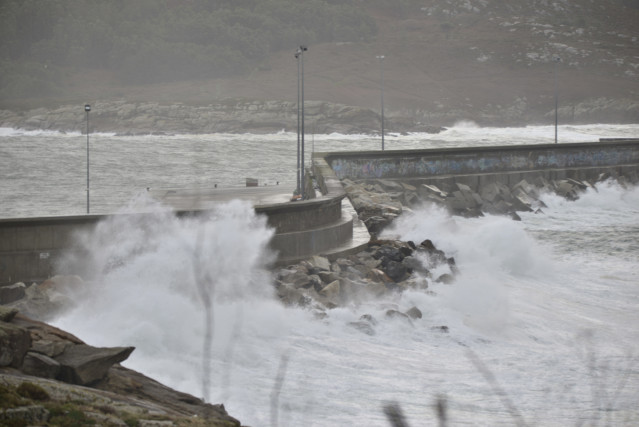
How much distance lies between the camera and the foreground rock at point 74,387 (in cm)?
670

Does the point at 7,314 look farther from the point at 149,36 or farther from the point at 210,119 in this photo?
the point at 149,36

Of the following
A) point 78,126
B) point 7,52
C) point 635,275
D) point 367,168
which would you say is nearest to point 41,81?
point 7,52

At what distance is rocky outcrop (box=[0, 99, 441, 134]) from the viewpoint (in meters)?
Result: 112

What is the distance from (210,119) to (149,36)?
49.4 meters

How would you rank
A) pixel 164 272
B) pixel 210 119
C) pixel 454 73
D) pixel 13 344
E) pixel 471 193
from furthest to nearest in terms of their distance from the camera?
1. pixel 454 73
2. pixel 210 119
3. pixel 471 193
4. pixel 164 272
5. pixel 13 344

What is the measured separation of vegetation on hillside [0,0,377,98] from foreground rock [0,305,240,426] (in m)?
142

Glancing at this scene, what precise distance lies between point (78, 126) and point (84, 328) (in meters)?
106

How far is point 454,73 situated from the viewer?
503 feet

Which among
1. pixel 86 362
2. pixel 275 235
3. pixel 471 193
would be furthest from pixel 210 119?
pixel 86 362

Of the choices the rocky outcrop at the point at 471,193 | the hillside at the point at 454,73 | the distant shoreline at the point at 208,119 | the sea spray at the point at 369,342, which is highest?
the hillside at the point at 454,73

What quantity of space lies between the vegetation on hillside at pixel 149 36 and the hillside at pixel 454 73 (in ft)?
9.53

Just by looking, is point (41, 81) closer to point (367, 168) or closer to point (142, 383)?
point (367, 168)

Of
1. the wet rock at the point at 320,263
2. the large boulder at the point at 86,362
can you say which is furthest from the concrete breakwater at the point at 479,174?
the large boulder at the point at 86,362

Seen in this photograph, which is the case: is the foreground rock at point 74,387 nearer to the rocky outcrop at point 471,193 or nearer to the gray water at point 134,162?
the rocky outcrop at point 471,193
